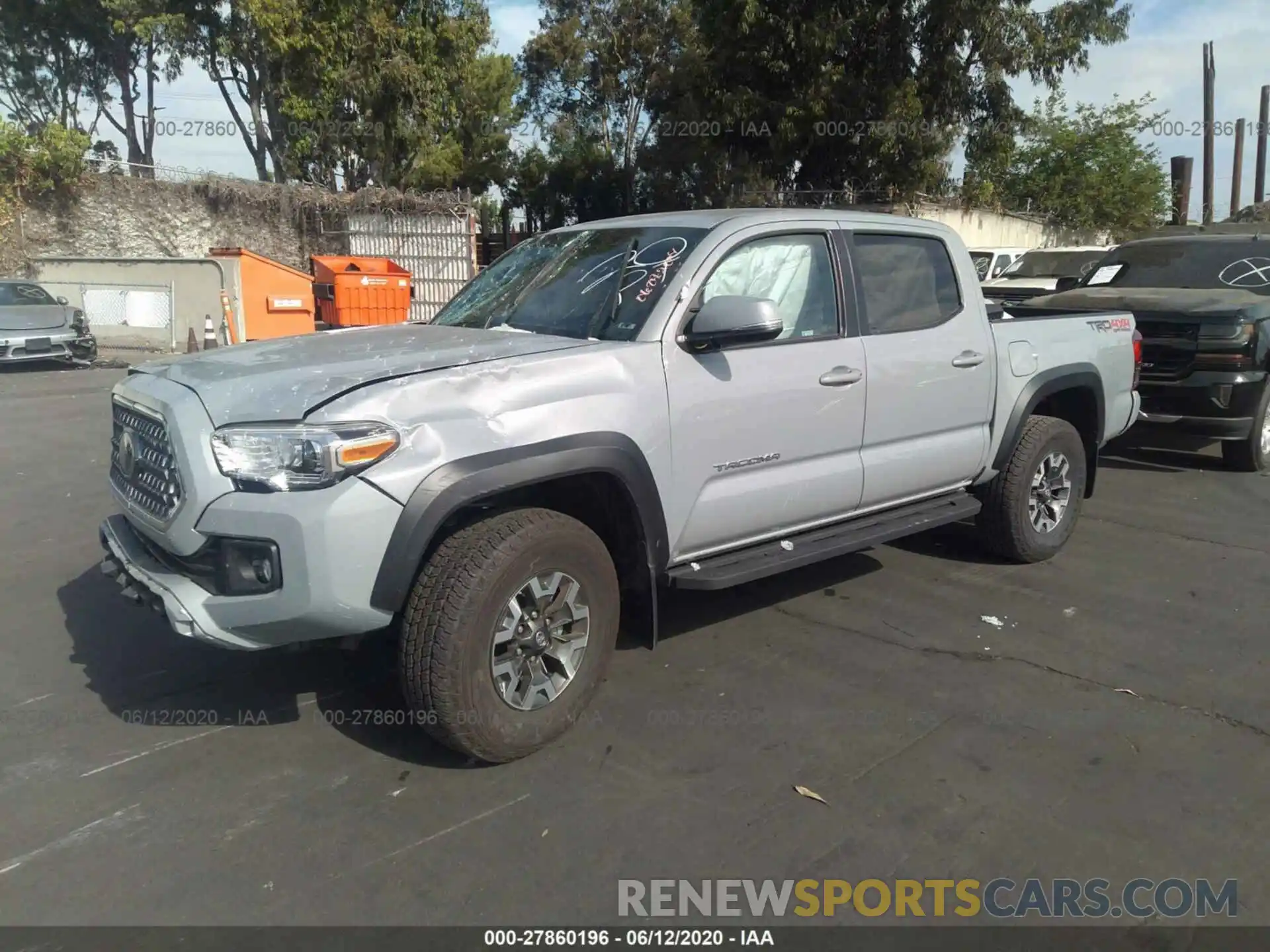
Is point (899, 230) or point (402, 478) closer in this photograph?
point (402, 478)

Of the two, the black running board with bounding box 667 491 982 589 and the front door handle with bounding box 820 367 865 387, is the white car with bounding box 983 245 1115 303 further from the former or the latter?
the front door handle with bounding box 820 367 865 387

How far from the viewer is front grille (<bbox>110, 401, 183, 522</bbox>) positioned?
3.55 meters

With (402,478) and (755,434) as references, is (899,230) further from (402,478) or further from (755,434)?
(402,478)

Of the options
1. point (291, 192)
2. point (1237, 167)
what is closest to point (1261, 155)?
point (1237, 167)

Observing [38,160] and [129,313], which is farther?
[38,160]

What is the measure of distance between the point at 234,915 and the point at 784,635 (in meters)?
2.75

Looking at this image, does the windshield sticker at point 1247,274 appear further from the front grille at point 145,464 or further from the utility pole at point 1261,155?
the utility pole at point 1261,155

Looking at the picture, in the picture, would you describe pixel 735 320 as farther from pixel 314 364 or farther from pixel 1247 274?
pixel 1247 274

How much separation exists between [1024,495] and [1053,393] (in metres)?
0.70

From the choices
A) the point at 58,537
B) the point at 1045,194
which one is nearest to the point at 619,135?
the point at 1045,194

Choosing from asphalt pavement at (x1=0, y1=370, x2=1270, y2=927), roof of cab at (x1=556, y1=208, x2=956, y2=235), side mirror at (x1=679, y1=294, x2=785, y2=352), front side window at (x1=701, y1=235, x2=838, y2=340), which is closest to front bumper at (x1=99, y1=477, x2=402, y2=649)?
asphalt pavement at (x1=0, y1=370, x2=1270, y2=927)

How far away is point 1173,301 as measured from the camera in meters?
8.23

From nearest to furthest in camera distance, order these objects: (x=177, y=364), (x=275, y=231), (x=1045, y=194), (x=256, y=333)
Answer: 1. (x=177, y=364)
2. (x=256, y=333)
3. (x=275, y=231)
4. (x=1045, y=194)

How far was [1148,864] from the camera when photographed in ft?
10.3
